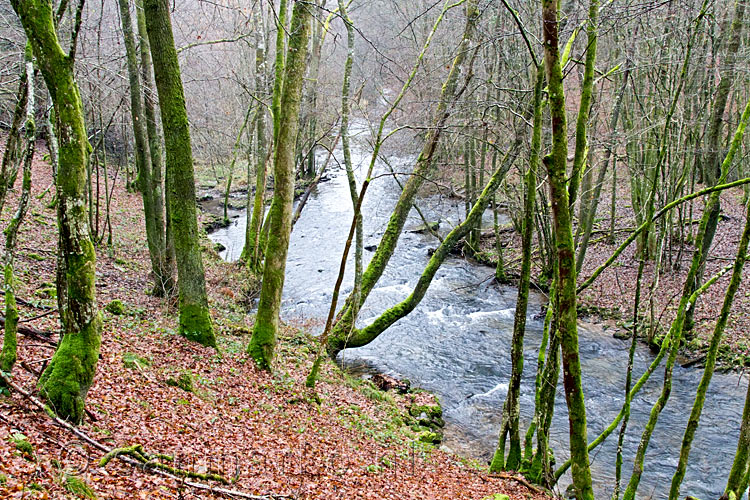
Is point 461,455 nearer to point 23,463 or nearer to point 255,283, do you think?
point 23,463

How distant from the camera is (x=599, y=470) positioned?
8203 mm

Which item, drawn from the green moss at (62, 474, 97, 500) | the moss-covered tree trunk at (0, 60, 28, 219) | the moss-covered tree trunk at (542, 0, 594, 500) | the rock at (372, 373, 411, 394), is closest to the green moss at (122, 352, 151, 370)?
the moss-covered tree trunk at (0, 60, 28, 219)

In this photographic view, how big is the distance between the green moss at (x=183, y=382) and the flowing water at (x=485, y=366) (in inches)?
158

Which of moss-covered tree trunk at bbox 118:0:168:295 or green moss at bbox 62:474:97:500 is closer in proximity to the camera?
green moss at bbox 62:474:97:500

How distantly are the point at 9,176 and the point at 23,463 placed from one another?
242 cm

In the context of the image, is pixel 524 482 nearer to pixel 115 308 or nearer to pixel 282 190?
pixel 282 190

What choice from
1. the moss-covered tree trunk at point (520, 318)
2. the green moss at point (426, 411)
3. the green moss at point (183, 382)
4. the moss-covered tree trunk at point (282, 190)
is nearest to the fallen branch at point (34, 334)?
the green moss at point (183, 382)

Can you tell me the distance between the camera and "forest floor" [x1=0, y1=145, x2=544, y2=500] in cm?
389

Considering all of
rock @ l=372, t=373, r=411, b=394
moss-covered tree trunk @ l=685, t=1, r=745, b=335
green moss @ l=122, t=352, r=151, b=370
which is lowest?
rock @ l=372, t=373, r=411, b=394

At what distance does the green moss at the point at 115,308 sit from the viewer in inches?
326

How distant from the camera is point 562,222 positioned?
14.1 ft

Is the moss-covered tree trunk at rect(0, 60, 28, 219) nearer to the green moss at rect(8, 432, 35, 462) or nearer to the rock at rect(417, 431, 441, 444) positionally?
the green moss at rect(8, 432, 35, 462)

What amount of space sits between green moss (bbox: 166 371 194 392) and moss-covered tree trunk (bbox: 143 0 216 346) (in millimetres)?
1339

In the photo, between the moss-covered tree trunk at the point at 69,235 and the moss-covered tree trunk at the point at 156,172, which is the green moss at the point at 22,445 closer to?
the moss-covered tree trunk at the point at 69,235
